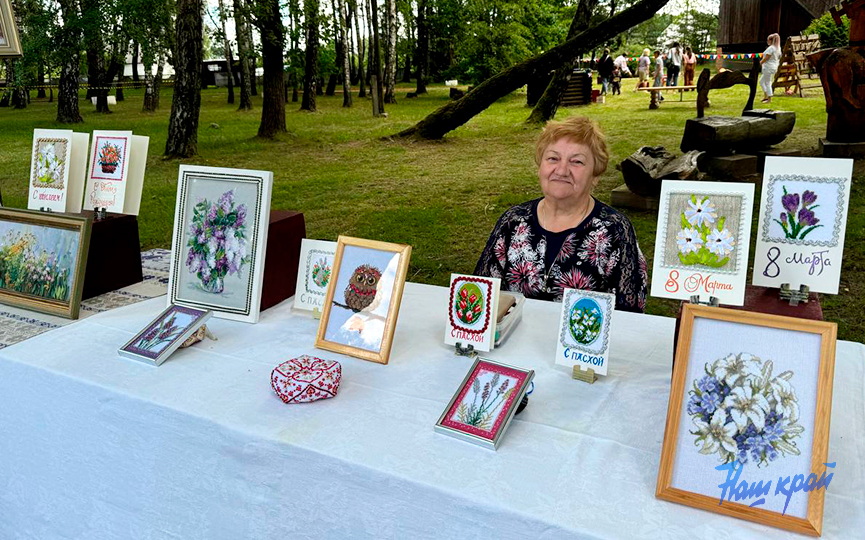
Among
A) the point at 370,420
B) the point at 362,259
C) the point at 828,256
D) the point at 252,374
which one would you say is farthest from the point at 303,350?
the point at 828,256

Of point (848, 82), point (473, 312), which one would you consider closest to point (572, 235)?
point (473, 312)

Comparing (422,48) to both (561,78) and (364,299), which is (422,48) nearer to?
(561,78)

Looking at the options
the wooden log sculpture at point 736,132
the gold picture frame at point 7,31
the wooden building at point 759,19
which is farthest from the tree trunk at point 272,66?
the wooden building at point 759,19

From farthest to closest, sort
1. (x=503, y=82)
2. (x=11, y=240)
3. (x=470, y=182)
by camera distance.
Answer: (x=503, y=82), (x=470, y=182), (x=11, y=240)

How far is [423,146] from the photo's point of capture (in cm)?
968

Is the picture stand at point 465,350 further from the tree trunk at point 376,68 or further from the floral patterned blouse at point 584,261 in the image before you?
the tree trunk at point 376,68

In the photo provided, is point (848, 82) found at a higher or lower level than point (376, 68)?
lower

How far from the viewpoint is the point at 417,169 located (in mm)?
8148

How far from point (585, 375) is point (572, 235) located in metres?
0.73

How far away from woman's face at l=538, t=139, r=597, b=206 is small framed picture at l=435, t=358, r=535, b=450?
32.9 inches

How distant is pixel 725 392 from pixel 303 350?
0.95 m

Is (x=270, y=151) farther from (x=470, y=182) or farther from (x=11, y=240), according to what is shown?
(x=11, y=240)

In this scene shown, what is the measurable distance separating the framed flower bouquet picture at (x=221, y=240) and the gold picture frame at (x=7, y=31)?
132 cm

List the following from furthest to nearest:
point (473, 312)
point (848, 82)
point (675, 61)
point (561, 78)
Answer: point (675, 61) < point (561, 78) < point (848, 82) < point (473, 312)
